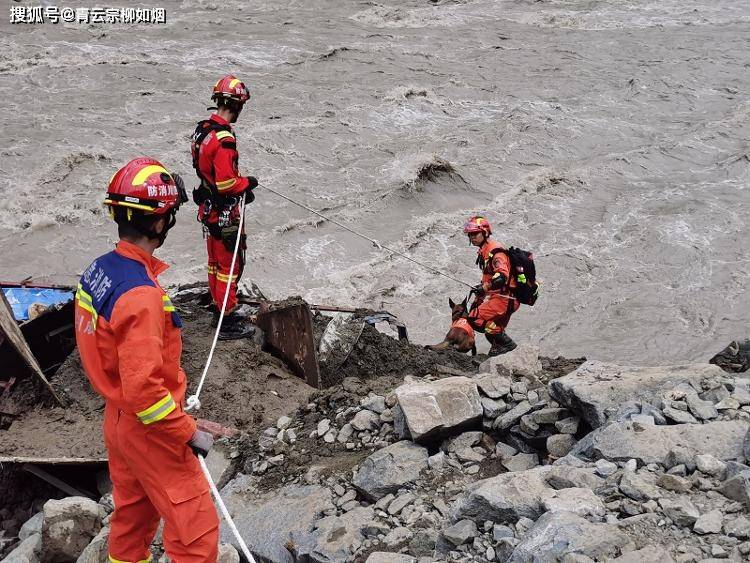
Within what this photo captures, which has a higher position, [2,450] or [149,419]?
[149,419]

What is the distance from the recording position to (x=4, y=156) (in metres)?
13.1

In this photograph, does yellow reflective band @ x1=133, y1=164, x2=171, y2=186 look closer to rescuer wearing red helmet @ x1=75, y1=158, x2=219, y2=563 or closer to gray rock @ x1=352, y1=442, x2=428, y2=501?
rescuer wearing red helmet @ x1=75, y1=158, x2=219, y2=563

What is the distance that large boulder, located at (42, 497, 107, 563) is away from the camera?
3992 mm

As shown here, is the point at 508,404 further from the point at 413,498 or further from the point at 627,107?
the point at 627,107

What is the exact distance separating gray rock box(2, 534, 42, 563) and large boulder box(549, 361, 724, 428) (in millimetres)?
3047

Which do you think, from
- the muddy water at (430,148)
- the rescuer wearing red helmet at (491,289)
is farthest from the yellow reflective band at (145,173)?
the muddy water at (430,148)

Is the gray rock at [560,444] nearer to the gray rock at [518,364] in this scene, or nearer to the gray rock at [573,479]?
the gray rock at [573,479]

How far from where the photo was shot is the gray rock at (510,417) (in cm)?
453

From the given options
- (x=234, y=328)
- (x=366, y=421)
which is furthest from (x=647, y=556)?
(x=234, y=328)

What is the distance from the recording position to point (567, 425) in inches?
174

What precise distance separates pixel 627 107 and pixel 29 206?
514 inches

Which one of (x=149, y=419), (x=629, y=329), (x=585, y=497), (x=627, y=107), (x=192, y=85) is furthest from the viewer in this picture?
(x=627, y=107)

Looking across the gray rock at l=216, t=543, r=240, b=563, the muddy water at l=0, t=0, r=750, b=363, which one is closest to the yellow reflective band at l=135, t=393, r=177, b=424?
the gray rock at l=216, t=543, r=240, b=563

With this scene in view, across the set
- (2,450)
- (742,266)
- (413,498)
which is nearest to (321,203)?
(742,266)
